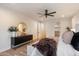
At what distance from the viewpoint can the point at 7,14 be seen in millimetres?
1987

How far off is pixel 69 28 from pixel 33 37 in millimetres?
648

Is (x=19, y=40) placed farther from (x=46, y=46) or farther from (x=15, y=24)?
(x=46, y=46)

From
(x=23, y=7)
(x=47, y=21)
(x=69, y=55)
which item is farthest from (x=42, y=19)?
(x=69, y=55)

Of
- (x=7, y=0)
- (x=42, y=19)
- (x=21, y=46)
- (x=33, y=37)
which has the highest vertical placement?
(x=7, y=0)

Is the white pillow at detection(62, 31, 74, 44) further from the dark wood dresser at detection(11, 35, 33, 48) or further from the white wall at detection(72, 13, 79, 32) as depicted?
the dark wood dresser at detection(11, 35, 33, 48)

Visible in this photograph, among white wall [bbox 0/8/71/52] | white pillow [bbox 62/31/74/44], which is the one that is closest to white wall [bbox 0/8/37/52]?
white wall [bbox 0/8/71/52]

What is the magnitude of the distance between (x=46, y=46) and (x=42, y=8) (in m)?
0.66

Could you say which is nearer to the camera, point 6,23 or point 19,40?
point 6,23

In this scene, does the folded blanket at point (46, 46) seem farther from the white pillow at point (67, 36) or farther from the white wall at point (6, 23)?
the white wall at point (6, 23)

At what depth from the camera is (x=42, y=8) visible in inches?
79.1

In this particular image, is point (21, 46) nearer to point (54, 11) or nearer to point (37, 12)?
point (37, 12)

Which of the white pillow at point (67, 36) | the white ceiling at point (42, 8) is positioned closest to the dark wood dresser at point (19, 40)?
the white ceiling at point (42, 8)

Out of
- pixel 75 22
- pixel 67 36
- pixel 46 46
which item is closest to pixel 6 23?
pixel 46 46

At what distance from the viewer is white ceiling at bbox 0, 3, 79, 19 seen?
1953 millimetres
